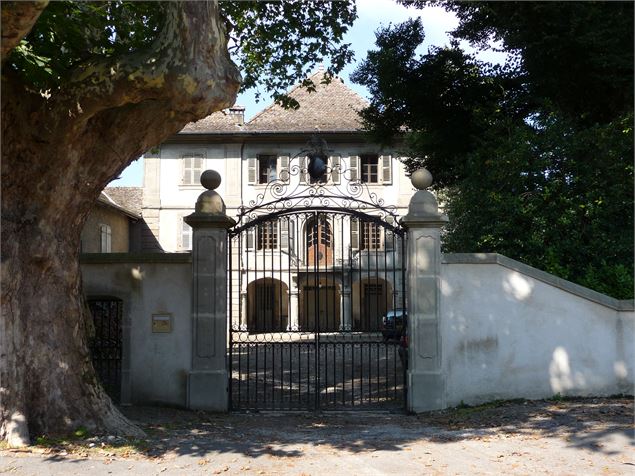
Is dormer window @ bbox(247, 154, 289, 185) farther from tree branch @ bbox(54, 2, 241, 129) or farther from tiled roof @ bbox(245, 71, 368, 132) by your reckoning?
tree branch @ bbox(54, 2, 241, 129)

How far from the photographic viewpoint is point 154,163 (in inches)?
1252

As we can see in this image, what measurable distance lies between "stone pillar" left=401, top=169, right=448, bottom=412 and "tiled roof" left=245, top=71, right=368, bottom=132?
20718 millimetres

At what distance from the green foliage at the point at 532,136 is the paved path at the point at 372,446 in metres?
3.56

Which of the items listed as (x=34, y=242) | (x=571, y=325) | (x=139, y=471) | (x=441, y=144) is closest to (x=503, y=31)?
(x=441, y=144)

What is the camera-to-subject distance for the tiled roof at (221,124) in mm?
31359

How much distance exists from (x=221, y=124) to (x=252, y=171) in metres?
2.76

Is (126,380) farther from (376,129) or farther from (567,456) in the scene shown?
(376,129)

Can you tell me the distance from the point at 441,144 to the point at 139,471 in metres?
11.6

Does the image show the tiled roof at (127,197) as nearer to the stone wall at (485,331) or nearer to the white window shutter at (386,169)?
the white window shutter at (386,169)

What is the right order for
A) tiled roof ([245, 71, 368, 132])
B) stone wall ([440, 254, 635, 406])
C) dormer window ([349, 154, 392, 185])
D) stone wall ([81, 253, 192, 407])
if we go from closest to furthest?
stone wall ([440, 254, 635, 406]), stone wall ([81, 253, 192, 407]), tiled roof ([245, 71, 368, 132]), dormer window ([349, 154, 392, 185])

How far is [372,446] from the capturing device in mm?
7297

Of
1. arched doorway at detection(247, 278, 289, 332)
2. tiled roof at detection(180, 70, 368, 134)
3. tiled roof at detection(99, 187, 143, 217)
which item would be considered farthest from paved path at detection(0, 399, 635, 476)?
tiled roof at detection(99, 187, 143, 217)

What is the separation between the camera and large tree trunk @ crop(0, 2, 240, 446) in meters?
6.57

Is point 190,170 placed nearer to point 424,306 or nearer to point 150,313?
point 150,313
